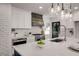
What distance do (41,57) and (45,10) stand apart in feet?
2.78

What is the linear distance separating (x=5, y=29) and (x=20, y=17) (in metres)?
0.38

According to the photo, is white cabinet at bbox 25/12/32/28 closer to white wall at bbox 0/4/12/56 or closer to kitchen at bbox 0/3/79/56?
kitchen at bbox 0/3/79/56

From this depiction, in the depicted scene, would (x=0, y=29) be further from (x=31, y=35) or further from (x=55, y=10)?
(x=55, y=10)

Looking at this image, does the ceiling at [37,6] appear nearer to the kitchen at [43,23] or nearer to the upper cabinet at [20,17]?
the kitchen at [43,23]

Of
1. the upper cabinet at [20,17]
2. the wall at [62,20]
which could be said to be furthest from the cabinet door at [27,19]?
the wall at [62,20]

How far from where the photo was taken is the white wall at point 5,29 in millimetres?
1743

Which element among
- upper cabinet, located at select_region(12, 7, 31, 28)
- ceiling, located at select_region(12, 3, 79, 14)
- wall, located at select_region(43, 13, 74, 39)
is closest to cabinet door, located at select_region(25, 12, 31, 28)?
upper cabinet, located at select_region(12, 7, 31, 28)

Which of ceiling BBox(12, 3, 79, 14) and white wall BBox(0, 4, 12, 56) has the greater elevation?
ceiling BBox(12, 3, 79, 14)

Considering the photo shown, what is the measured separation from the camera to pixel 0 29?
1739mm

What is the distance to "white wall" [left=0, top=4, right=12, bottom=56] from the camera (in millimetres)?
1743

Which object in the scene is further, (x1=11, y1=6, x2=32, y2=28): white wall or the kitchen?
(x1=11, y1=6, x2=32, y2=28): white wall

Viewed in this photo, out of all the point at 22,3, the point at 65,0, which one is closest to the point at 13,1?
the point at 22,3

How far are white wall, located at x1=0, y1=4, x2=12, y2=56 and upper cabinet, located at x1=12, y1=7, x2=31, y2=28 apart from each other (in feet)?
0.33

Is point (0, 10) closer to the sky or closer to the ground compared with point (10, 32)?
closer to the sky
